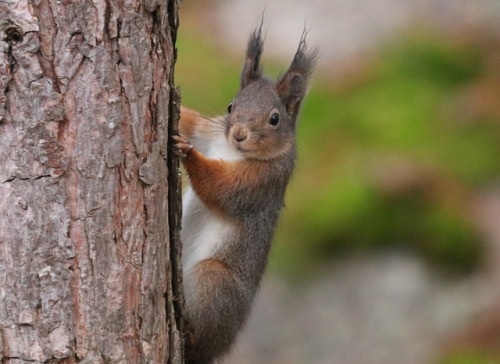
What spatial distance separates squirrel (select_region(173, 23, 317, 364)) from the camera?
10.0ft

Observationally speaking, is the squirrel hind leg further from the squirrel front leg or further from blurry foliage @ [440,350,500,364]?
blurry foliage @ [440,350,500,364]

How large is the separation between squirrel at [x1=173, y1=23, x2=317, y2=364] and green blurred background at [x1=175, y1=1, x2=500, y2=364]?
1.88 m

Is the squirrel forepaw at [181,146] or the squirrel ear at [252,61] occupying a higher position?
the squirrel ear at [252,61]

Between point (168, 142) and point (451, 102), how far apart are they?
206 inches

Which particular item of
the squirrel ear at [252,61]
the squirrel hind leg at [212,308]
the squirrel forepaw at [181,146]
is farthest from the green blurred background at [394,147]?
the squirrel forepaw at [181,146]

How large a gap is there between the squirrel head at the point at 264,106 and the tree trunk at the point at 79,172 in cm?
99

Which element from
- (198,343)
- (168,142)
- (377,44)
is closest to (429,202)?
(377,44)

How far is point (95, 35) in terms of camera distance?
2158 millimetres

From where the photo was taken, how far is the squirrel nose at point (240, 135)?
3.29m

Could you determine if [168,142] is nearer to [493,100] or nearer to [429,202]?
[429,202]

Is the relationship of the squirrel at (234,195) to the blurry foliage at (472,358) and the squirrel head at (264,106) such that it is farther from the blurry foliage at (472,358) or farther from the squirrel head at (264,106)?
the blurry foliage at (472,358)

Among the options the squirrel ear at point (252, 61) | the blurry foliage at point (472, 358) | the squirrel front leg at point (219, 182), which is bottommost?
the blurry foliage at point (472, 358)

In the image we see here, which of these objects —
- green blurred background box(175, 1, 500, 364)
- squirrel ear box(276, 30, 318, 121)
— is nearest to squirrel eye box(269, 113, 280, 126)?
squirrel ear box(276, 30, 318, 121)

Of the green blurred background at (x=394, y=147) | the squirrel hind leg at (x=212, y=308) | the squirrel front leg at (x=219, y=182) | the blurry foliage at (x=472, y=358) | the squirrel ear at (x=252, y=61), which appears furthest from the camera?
the green blurred background at (x=394, y=147)
